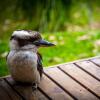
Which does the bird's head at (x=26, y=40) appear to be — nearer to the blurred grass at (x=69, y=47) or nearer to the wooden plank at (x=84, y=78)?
the wooden plank at (x=84, y=78)

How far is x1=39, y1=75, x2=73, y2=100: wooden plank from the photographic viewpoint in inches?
103

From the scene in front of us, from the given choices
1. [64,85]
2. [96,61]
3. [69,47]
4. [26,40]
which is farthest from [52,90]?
[69,47]

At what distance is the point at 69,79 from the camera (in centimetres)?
288

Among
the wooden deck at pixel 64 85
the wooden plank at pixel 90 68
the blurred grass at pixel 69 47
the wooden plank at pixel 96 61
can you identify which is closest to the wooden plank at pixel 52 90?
the wooden deck at pixel 64 85

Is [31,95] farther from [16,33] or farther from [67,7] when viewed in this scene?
[67,7]

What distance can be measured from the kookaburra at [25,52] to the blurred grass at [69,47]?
1421 millimetres

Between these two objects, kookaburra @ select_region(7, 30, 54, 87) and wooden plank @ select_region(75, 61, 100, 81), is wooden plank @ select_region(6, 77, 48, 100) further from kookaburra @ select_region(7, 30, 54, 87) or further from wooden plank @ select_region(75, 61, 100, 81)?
wooden plank @ select_region(75, 61, 100, 81)

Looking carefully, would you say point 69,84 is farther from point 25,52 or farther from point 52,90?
point 25,52

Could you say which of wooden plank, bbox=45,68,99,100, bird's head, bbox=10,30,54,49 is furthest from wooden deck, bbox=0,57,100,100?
bird's head, bbox=10,30,54,49

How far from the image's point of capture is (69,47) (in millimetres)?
4461

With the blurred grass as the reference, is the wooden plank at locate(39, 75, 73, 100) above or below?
above

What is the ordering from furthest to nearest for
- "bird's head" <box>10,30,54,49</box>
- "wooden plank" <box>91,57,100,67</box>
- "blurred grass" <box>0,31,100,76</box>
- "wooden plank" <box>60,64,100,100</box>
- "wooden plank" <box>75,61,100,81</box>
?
"blurred grass" <box>0,31,100,76</box>
"wooden plank" <box>91,57,100,67</box>
"wooden plank" <box>75,61,100,81</box>
"wooden plank" <box>60,64,100,100</box>
"bird's head" <box>10,30,54,49</box>

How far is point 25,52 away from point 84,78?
571 millimetres

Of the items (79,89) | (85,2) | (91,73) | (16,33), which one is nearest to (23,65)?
(16,33)
